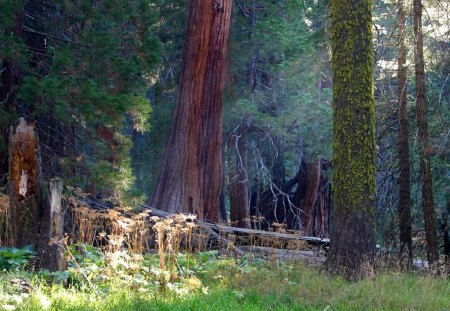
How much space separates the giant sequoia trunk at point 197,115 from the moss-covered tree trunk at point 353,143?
6358 millimetres

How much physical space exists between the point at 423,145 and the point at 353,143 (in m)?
3.16

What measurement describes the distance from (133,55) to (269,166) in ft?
37.4

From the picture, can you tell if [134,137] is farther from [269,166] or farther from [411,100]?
[411,100]

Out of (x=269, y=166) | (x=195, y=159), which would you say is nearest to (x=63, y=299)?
(x=195, y=159)

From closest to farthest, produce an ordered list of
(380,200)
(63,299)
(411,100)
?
(63,299) → (411,100) → (380,200)

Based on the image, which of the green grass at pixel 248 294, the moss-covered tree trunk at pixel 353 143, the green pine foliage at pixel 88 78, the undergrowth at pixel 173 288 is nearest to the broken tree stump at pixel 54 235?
the undergrowth at pixel 173 288

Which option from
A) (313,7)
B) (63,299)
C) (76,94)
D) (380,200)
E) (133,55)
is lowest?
(63,299)

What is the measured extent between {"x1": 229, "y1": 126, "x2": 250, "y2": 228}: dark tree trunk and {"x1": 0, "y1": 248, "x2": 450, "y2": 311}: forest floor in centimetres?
1126

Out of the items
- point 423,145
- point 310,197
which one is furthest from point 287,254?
point 310,197

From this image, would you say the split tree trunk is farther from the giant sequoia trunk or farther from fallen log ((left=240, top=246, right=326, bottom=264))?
the giant sequoia trunk

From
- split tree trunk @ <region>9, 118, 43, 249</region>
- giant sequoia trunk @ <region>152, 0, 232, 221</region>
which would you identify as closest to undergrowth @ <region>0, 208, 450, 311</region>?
split tree trunk @ <region>9, 118, 43, 249</region>

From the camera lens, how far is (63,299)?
5.89 m

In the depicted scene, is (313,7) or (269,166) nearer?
(313,7)

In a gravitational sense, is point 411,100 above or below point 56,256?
above
